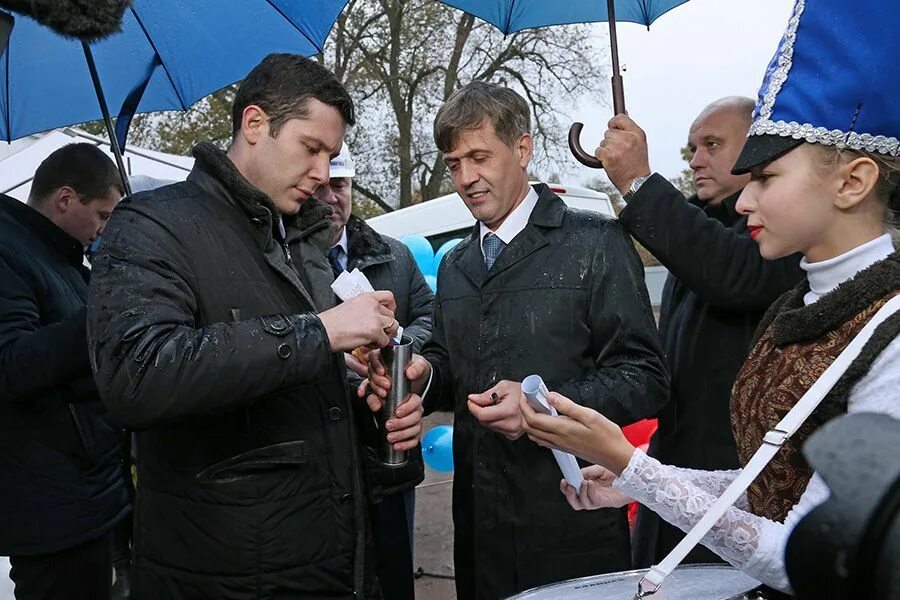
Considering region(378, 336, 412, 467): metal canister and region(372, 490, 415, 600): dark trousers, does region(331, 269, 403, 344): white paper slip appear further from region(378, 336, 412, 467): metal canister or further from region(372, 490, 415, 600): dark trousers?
region(372, 490, 415, 600): dark trousers

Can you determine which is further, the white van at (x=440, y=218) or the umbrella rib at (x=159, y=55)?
the white van at (x=440, y=218)

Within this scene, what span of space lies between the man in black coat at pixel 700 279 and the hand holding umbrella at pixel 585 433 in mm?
1065

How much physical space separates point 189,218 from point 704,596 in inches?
56.0

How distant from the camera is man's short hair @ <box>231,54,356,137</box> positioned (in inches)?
83.0

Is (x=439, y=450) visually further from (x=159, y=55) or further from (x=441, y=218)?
(x=159, y=55)

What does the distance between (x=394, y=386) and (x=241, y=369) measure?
1.88 ft

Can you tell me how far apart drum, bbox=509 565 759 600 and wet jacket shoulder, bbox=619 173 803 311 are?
3.32 feet

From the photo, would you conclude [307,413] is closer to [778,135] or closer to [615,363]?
[615,363]

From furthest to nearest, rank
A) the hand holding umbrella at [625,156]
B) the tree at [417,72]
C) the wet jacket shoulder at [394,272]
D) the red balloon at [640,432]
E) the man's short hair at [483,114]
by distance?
1. the tree at [417,72]
2. the red balloon at [640,432]
3. the wet jacket shoulder at [394,272]
4. the man's short hair at [483,114]
5. the hand holding umbrella at [625,156]

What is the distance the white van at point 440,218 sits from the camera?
8727 millimetres

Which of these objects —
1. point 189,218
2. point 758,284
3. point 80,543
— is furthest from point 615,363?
point 80,543

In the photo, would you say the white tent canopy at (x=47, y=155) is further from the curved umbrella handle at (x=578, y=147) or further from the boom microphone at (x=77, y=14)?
the curved umbrella handle at (x=578, y=147)

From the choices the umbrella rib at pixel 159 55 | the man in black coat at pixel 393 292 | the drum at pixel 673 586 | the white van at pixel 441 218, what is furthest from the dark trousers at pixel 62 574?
the white van at pixel 441 218

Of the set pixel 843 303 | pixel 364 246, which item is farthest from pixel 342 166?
pixel 843 303
